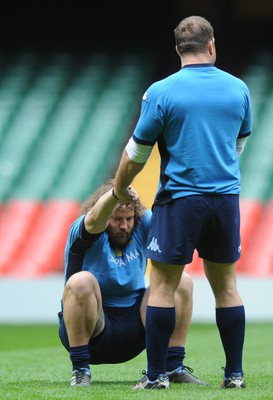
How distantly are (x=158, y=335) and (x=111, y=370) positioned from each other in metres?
1.59

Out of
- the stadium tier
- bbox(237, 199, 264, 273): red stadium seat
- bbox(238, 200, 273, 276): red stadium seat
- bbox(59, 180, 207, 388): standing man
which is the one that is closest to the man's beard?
bbox(59, 180, 207, 388): standing man

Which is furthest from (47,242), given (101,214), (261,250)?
(101,214)

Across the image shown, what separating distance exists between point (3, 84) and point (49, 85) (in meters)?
0.67

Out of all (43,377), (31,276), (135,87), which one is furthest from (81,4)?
(43,377)

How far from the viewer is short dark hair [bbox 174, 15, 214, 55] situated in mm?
4570

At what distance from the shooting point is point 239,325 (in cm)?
473

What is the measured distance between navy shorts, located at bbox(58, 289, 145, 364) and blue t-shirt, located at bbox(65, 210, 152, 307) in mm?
39

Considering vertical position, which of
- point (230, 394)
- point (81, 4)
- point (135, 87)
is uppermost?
point (81, 4)

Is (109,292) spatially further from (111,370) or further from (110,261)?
(111,370)

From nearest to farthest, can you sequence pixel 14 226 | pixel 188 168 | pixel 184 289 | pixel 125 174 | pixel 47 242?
pixel 188 168
pixel 125 174
pixel 184 289
pixel 47 242
pixel 14 226

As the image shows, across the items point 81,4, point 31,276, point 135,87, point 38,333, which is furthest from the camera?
point 81,4

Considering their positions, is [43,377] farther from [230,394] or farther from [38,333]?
[38,333]

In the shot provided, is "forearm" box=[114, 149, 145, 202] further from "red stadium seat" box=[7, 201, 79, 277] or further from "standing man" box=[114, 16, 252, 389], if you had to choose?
"red stadium seat" box=[7, 201, 79, 277]

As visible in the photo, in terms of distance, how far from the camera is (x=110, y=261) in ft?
16.6
